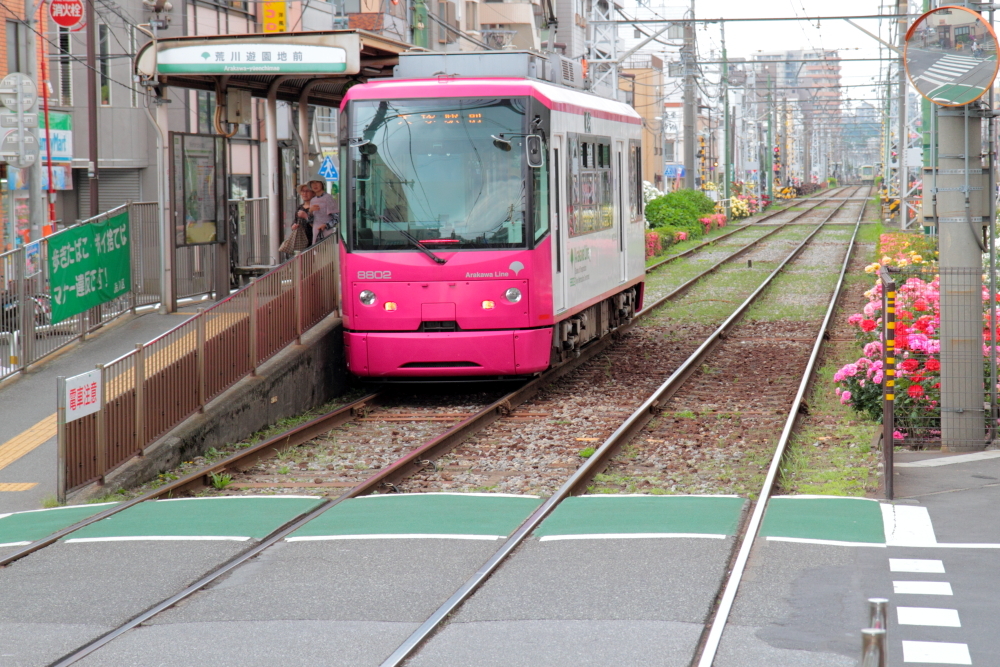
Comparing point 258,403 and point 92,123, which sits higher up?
point 92,123

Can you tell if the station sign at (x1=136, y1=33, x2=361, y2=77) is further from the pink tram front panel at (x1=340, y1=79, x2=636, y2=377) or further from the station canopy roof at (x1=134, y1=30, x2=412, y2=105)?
the pink tram front panel at (x1=340, y1=79, x2=636, y2=377)

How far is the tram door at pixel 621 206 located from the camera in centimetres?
1744

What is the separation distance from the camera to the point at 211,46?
14.4m

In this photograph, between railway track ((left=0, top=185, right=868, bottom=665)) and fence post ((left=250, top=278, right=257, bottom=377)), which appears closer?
railway track ((left=0, top=185, right=868, bottom=665))

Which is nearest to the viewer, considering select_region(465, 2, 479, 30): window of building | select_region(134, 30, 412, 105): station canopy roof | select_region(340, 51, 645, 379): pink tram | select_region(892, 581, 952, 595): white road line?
select_region(892, 581, 952, 595): white road line

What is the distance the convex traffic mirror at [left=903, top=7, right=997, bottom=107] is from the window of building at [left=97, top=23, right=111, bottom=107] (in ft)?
80.1

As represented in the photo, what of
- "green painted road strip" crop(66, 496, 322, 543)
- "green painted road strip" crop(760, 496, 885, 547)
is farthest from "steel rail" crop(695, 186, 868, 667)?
"green painted road strip" crop(66, 496, 322, 543)

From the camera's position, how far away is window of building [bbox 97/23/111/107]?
3155 centimetres

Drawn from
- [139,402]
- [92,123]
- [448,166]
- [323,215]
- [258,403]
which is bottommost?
[258,403]

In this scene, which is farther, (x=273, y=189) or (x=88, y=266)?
(x=273, y=189)

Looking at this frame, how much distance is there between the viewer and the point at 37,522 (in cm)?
857

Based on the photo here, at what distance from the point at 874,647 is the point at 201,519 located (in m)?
5.67

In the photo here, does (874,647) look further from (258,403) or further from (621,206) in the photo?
(621,206)

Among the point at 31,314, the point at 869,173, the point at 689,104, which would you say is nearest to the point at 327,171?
the point at 31,314
